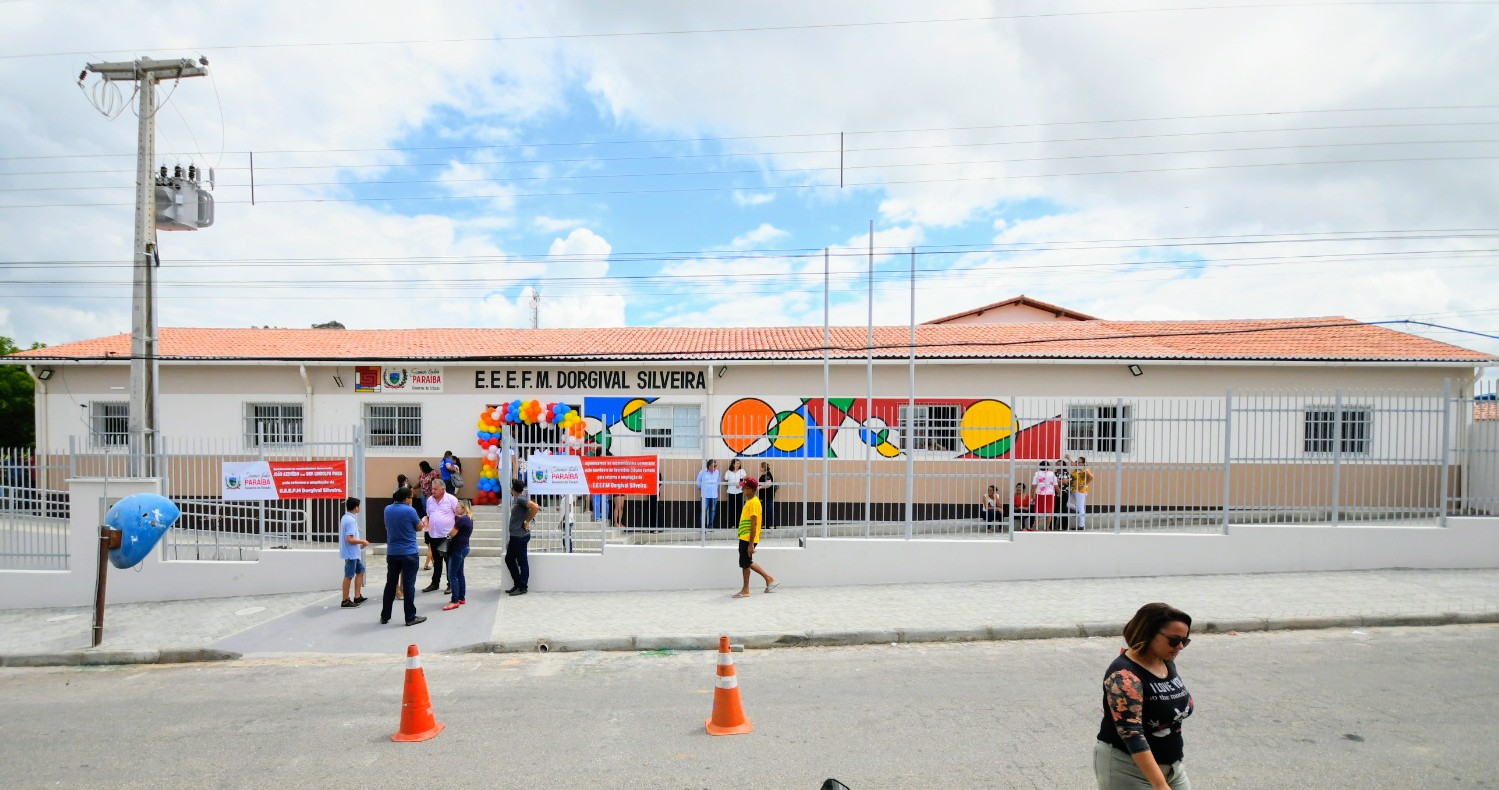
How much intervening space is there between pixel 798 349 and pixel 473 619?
338 inches

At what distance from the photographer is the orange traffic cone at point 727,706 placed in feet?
18.0

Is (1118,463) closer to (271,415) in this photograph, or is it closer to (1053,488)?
(1053,488)

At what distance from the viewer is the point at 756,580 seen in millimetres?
10289

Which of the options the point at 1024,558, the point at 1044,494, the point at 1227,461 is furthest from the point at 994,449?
the point at 1227,461

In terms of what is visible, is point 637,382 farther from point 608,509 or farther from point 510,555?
point 510,555

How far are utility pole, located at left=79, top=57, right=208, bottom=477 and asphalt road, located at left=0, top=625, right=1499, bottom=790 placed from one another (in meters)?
3.43

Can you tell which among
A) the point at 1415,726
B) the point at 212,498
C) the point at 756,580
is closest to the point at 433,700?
the point at 756,580

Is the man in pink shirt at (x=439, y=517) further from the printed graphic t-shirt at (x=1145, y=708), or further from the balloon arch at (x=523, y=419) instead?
the printed graphic t-shirt at (x=1145, y=708)

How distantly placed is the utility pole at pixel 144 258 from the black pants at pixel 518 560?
4.80 m

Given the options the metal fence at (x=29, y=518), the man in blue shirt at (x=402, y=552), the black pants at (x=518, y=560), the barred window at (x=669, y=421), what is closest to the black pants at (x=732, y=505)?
the barred window at (x=669, y=421)

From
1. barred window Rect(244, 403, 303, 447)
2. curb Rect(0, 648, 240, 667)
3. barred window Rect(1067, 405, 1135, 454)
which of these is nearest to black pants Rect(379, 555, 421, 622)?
curb Rect(0, 648, 240, 667)

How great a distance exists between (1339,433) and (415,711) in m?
11.2

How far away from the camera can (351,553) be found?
9703 millimetres

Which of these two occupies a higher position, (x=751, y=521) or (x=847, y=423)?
(x=847, y=423)
